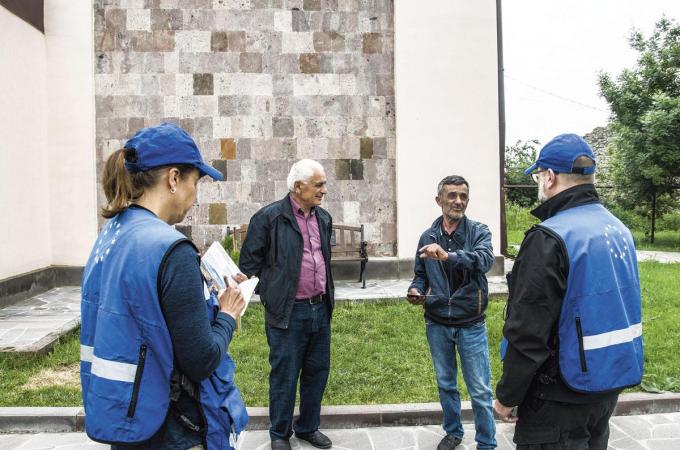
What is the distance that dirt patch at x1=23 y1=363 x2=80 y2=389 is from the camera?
554 centimetres

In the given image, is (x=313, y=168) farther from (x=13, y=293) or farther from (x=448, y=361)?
(x=13, y=293)

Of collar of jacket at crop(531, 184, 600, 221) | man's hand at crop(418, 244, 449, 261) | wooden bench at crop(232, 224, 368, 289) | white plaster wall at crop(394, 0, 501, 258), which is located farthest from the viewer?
white plaster wall at crop(394, 0, 501, 258)

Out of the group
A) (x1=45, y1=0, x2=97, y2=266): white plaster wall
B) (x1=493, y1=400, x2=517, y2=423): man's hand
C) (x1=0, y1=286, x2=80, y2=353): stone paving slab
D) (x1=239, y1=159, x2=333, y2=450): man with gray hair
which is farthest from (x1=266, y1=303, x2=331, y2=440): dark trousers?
(x1=45, y1=0, x2=97, y2=266): white plaster wall

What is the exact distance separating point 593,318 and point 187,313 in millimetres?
1688

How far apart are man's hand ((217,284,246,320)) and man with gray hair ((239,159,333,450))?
1826 millimetres

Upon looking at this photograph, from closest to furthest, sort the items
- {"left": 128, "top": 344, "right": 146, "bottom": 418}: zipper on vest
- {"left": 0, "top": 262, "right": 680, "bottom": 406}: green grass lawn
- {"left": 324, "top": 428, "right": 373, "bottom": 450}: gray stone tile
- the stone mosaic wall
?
1. {"left": 128, "top": 344, "right": 146, "bottom": 418}: zipper on vest
2. {"left": 324, "top": 428, "right": 373, "bottom": 450}: gray stone tile
3. {"left": 0, "top": 262, "right": 680, "bottom": 406}: green grass lawn
4. the stone mosaic wall

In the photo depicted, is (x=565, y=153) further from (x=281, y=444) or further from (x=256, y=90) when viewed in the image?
(x=256, y=90)

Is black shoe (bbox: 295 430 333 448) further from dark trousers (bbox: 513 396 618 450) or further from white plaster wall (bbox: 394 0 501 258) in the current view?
white plaster wall (bbox: 394 0 501 258)

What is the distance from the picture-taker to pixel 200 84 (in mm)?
10312

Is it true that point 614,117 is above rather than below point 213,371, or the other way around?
above

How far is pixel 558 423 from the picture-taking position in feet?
8.39

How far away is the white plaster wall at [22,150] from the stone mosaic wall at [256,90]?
96cm

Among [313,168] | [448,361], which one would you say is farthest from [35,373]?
[448,361]

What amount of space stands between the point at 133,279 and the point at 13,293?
8.20 m
